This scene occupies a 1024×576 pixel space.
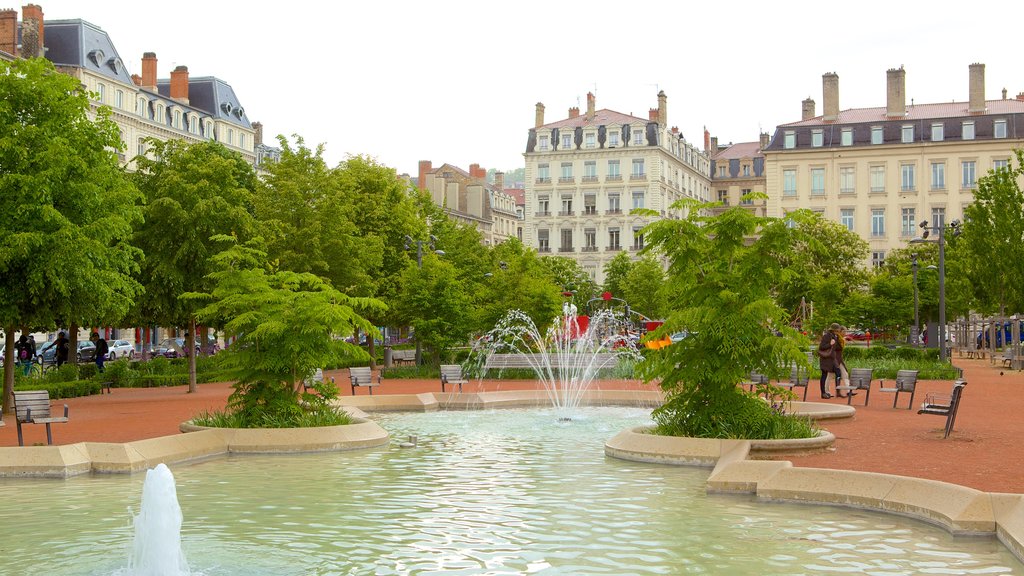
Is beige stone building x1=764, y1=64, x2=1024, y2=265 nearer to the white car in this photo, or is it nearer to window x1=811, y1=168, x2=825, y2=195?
window x1=811, y1=168, x2=825, y2=195

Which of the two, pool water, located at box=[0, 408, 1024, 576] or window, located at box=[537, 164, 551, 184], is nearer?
pool water, located at box=[0, 408, 1024, 576]

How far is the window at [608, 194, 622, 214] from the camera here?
100 m

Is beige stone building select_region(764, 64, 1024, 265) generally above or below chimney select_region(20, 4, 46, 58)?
below

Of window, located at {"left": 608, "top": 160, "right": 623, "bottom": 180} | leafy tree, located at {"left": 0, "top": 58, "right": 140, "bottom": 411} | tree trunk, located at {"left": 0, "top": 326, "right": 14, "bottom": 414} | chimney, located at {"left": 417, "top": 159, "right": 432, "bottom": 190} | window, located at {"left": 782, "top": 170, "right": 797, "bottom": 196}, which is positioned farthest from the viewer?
chimney, located at {"left": 417, "top": 159, "right": 432, "bottom": 190}

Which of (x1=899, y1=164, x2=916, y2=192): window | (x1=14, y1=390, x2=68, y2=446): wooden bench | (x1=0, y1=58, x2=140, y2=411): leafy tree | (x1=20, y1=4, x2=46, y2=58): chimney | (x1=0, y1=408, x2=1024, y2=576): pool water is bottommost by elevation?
(x1=0, y1=408, x2=1024, y2=576): pool water

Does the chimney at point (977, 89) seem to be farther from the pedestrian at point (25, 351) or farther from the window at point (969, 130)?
the pedestrian at point (25, 351)

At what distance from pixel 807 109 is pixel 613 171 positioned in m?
18.5

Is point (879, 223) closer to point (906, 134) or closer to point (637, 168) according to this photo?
point (906, 134)

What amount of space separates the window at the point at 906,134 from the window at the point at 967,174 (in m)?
4.25

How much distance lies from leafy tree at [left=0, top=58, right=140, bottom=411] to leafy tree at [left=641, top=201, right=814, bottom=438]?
40.2 feet

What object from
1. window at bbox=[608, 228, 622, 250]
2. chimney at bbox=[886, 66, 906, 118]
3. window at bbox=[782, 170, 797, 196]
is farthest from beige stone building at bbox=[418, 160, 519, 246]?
chimney at bbox=[886, 66, 906, 118]

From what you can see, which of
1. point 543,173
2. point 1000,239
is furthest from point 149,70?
point 1000,239

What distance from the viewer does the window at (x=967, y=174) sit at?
7856 cm

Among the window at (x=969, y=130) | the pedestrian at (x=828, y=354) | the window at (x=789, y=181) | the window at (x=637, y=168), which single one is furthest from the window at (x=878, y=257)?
the pedestrian at (x=828, y=354)
